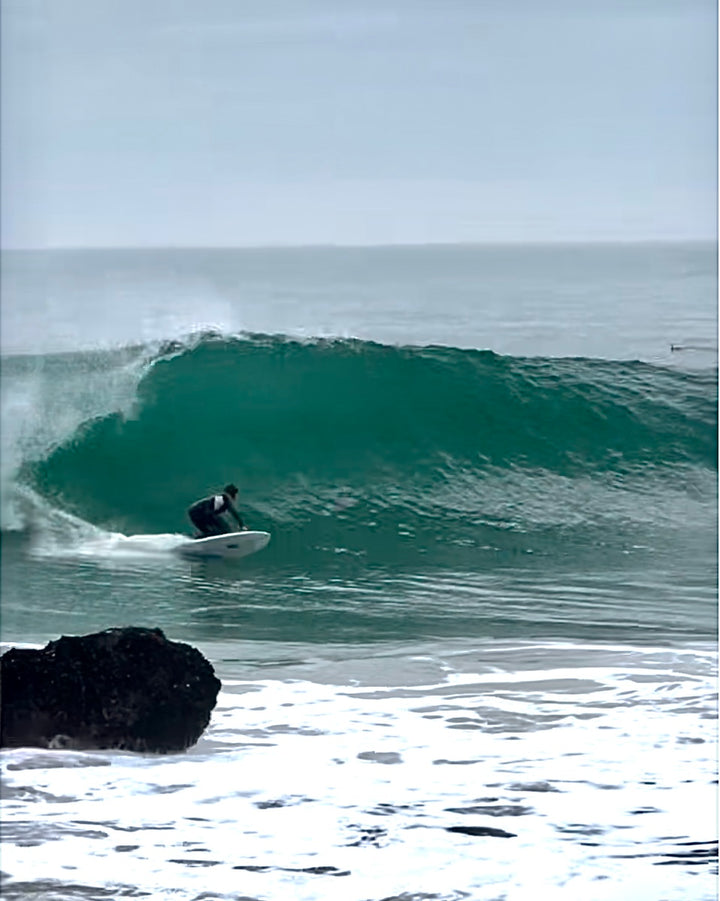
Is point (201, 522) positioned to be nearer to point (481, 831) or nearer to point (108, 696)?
point (108, 696)

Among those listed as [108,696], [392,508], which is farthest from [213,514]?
[108,696]

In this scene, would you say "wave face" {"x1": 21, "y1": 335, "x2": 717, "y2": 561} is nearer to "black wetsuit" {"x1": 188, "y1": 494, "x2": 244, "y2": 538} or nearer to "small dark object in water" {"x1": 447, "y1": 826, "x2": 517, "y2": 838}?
"black wetsuit" {"x1": 188, "y1": 494, "x2": 244, "y2": 538}

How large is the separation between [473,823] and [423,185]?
1794 millimetres

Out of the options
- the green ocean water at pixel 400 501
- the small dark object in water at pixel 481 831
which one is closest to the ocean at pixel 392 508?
the green ocean water at pixel 400 501

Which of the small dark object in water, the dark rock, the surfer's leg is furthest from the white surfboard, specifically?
the small dark object in water

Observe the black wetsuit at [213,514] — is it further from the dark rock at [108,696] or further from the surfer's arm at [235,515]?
the dark rock at [108,696]

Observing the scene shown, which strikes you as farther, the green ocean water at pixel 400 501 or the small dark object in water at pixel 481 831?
the green ocean water at pixel 400 501

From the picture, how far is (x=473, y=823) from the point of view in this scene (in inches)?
155

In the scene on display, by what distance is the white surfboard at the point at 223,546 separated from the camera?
179 inches

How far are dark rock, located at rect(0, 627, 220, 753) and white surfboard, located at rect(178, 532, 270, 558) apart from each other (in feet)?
1.14

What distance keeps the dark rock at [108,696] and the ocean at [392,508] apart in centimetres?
5

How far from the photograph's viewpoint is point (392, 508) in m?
4.76

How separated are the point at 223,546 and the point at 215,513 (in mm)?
134

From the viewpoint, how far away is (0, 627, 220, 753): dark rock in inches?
160
